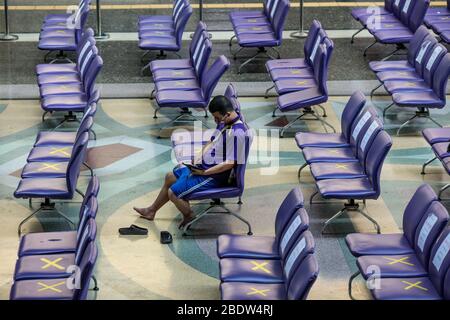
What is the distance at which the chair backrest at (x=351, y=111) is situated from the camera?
38.2 feet

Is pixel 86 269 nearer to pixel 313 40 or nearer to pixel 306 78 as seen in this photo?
pixel 306 78

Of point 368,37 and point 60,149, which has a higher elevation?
point 60,149

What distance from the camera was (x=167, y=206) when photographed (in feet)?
37.6

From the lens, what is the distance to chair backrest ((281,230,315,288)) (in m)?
8.69

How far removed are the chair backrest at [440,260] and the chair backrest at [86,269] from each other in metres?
2.65

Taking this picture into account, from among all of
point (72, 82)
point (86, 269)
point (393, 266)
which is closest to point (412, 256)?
point (393, 266)

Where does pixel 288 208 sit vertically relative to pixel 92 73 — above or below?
above

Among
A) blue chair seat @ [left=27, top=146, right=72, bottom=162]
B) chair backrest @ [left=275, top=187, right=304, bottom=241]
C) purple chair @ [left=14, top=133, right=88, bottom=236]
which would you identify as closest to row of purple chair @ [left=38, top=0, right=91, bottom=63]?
blue chair seat @ [left=27, top=146, right=72, bottom=162]

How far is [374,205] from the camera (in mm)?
11406

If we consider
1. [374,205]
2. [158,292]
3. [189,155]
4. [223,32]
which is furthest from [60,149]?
[223,32]

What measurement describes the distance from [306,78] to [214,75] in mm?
1475

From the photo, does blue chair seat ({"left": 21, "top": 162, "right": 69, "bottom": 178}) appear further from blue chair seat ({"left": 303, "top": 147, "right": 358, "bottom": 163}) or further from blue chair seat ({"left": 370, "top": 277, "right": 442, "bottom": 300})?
blue chair seat ({"left": 370, "top": 277, "right": 442, "bottom": 300})

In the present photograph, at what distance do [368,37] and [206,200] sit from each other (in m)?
5.87

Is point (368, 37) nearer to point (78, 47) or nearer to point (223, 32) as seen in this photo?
point (223, 32)
